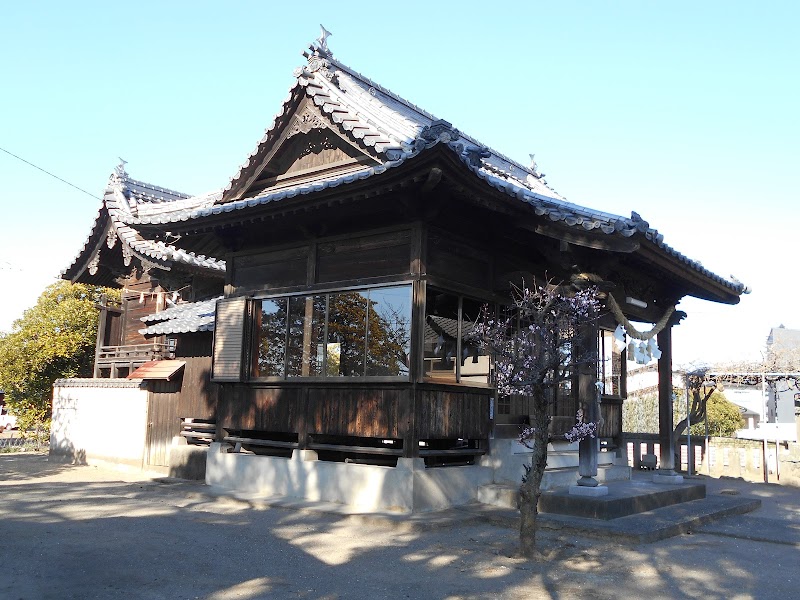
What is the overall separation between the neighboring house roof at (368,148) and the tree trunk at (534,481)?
293 centimetres

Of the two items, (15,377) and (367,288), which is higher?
(367,288)

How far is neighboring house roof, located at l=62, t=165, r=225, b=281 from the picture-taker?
16.2 meters

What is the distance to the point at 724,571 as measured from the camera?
726 cm

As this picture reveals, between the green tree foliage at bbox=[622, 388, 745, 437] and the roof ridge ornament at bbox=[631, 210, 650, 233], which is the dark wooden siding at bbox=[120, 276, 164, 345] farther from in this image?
the green tree foliage at bbox=[622, 388, 745, 437]

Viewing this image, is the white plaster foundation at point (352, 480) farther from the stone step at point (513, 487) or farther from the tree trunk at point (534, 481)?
the tree trunk at point (534, 481)

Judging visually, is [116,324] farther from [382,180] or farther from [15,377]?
[382,180]

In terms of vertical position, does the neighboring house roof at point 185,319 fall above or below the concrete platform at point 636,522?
above

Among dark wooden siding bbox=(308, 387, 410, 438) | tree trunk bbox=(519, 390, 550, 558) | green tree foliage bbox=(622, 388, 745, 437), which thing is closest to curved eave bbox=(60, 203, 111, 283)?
dark wooden siding bbox=(308, 387, 410, 438)

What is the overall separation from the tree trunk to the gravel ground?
225mm

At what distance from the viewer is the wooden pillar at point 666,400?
42.5 feet

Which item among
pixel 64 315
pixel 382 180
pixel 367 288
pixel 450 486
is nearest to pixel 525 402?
pixel 450 486

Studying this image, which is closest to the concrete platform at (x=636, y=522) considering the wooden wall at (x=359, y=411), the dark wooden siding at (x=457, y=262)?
the wooden wall at (x=359, y=411)

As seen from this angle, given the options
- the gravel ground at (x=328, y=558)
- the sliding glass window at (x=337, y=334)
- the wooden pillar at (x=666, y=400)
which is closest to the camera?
the gravel ground at (x=328, y=558)

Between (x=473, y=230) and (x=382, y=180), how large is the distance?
86.3 inches
